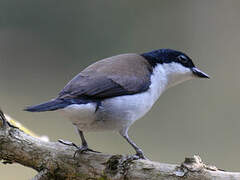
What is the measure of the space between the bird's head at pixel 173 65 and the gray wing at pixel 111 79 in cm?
11

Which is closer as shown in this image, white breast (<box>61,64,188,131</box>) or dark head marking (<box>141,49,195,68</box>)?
white breast (<box>61,64,188,131</box>)

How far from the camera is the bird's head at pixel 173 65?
306cm

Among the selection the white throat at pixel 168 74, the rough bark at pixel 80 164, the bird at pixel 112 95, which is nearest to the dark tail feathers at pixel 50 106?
the bird at pixel 112 95

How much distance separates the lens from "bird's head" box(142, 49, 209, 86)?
10.0 feet

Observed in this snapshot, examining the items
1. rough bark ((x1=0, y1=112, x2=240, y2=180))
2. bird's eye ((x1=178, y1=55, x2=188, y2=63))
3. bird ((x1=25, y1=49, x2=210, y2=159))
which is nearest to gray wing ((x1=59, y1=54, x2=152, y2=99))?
bird ((x1=25, y1=49, x2=210, y2=159))

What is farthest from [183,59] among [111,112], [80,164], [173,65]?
[80,164]

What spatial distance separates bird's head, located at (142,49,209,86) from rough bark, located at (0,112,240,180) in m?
0.76

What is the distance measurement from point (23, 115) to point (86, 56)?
1263 millimetres

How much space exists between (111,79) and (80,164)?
497 mm

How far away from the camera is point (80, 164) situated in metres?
2.59

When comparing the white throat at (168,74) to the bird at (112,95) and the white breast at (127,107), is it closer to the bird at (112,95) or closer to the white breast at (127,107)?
the bird at (112,95)

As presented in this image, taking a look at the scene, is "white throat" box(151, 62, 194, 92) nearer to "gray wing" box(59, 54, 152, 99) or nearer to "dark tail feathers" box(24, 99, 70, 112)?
"gray wing" box(59, 54, 152, 99)

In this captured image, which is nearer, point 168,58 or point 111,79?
point 111,79

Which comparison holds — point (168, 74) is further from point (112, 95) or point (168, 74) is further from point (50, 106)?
point (50, 106)
